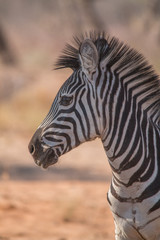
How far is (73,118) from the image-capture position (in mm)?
Answer: 4348

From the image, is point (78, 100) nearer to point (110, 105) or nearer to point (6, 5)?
point (110, 105)

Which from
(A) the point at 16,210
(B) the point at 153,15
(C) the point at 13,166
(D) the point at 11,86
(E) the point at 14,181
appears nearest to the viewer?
(A) the point at 16,210

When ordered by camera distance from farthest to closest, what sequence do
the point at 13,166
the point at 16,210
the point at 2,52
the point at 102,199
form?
the point at 2,52 → the point at 13,166 → the point at 102,199 → the point at 16,210

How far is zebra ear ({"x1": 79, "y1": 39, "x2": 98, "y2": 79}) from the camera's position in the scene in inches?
169

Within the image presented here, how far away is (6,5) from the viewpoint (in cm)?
4762

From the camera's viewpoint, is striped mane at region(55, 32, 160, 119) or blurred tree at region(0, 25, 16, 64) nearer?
striped mane at region(55, 32, 160, 119)

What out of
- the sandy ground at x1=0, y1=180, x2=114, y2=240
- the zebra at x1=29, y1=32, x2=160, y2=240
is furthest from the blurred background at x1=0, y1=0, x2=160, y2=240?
the zebra at x1=29, y1=32, x2=160, y2=240

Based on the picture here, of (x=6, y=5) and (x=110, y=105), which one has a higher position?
(x=6, y=5)

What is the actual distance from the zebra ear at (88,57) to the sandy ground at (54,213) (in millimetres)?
3266

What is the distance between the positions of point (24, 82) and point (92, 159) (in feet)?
22.7

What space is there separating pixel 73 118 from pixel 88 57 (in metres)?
0.47

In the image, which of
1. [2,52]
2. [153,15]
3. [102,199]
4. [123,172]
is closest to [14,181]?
[102,199]

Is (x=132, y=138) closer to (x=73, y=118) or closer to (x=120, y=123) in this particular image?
(x=120, y=123)

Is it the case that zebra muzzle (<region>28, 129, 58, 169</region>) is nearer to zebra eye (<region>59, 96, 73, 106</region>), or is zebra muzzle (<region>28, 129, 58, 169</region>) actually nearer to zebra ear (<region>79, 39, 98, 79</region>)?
zebra eye (<region>59, 96, 73, 106</region>)
